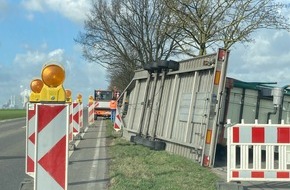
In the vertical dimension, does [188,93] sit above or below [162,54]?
below

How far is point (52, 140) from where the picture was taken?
5.45 metres

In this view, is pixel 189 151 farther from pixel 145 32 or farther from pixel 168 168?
pixel 145 32

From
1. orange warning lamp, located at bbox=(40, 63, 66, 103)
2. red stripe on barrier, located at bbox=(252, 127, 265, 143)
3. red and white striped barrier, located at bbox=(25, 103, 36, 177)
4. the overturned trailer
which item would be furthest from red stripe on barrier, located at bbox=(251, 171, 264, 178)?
orange warning lamp, located at bbox=(40, 63, 66, 103)

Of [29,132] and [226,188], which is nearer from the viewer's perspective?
[226,188]

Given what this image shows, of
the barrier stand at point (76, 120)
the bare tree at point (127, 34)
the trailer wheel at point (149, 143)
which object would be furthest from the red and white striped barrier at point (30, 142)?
the bare tree at point (127, 34)

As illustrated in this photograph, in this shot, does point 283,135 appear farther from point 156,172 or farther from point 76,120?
point 76,120

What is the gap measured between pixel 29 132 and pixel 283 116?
25.5 feet

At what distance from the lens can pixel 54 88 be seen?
543 centimetres

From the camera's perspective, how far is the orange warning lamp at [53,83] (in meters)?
5.33

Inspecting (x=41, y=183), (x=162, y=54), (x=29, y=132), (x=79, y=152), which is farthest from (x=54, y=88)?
(x=162, y=54)

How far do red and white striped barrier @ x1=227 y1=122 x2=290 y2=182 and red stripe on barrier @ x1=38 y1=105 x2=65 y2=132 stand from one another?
3713mm

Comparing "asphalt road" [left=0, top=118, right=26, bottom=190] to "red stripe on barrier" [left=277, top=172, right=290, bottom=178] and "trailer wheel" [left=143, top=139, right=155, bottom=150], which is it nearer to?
"trailer wheel" [left=143, top=139, right=155, bottom=150]

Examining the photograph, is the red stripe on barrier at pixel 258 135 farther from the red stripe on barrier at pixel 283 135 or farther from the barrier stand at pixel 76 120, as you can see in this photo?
the barrier stand at pixel 76 120

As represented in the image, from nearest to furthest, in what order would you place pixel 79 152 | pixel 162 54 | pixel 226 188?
pixel 226 188
pixel 79 152
pixel 162 54
